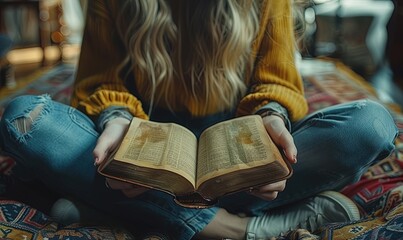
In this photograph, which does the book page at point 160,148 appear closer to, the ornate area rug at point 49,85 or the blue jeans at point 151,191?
the blue jeans at point 151,191

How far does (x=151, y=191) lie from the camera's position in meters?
0.83

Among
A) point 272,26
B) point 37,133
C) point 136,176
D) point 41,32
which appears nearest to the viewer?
point 136,176

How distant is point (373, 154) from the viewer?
0.84 meters

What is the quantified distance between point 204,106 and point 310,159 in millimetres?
223

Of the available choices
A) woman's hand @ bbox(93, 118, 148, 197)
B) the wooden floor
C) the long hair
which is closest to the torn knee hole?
woman's hand @ bbox(93, 118, 148, 197)

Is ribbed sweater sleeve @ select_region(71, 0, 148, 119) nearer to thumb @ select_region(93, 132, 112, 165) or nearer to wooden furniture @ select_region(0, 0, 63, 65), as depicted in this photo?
thumb @ select_region(93, 132, 112, 165)

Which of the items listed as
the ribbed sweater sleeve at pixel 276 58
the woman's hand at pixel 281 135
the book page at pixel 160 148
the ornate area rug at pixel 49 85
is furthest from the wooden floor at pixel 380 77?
the book page at pixel 160 148

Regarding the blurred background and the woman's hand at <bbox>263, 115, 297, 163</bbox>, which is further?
the blurred background

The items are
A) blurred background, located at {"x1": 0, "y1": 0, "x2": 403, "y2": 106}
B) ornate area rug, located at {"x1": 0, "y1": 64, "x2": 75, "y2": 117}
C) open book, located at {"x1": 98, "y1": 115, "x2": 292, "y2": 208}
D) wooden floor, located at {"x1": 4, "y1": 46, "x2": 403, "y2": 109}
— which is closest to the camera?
open book, located at {"x1": 98, "y1": 115, "x2": 292, "y2": 208}

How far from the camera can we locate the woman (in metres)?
0.83

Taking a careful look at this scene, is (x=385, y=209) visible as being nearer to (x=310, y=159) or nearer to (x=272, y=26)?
(x=310, y=159)

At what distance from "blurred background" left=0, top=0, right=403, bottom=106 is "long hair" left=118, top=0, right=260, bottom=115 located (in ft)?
4.75

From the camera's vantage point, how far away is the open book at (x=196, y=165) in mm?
683

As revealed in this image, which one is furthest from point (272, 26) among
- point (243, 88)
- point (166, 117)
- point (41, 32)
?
point (41, 32)
